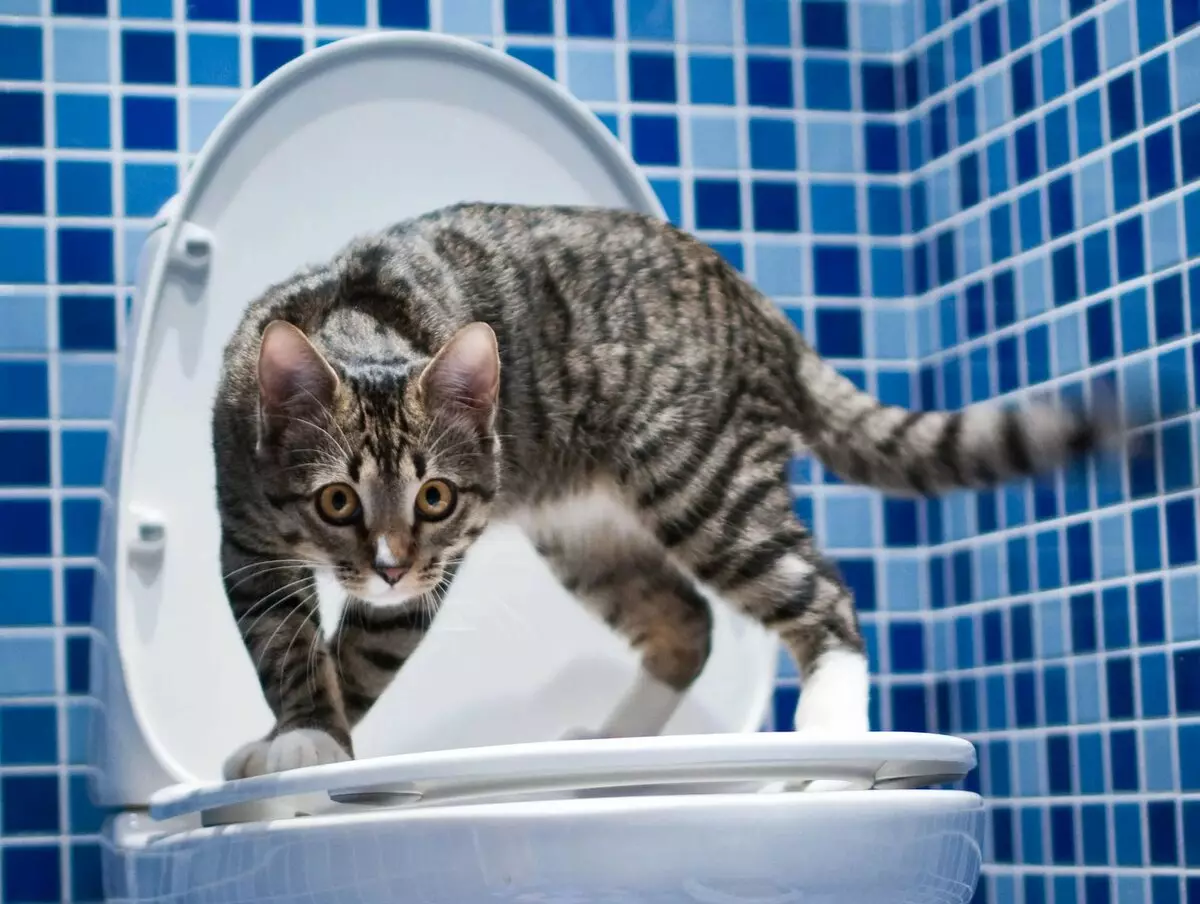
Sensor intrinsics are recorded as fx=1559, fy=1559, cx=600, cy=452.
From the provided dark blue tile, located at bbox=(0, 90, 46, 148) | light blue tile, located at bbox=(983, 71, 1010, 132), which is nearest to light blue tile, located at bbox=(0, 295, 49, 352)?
dark blue tile, located at bbox=(0, 90, 46, 148)

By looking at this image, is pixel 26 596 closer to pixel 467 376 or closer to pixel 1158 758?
pixel 467 376

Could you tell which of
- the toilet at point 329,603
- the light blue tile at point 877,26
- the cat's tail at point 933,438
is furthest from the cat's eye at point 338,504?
the light blue tile at point 877,26

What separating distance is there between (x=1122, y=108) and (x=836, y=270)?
0.41 meters

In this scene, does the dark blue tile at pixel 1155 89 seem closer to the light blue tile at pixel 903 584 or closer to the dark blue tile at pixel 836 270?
the dark blue tile at pixel 836 270

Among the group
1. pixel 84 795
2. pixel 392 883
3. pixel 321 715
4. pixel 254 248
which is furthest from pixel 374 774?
pixel 84 795

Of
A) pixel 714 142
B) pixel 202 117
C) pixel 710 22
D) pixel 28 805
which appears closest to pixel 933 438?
pixel 714 142

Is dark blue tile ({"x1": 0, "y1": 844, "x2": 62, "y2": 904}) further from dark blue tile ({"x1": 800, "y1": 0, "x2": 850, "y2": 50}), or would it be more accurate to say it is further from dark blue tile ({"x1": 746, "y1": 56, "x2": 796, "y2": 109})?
dark blue tile ({"x1": 800, "y1": 0, "x2": 850, "y2": 50})

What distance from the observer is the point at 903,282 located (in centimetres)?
187

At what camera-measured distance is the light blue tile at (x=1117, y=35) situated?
5.00ft

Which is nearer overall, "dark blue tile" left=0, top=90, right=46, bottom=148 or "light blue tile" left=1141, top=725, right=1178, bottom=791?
"light blue tile" left=1141, top=725, right=1178, bottom=791

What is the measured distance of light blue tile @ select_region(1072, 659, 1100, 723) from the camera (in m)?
1.53

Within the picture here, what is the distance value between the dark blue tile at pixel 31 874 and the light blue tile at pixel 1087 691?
1.02 meters

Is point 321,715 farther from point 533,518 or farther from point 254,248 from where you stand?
point 254,248

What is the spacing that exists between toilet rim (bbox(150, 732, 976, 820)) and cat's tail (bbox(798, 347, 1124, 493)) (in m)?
0.40
